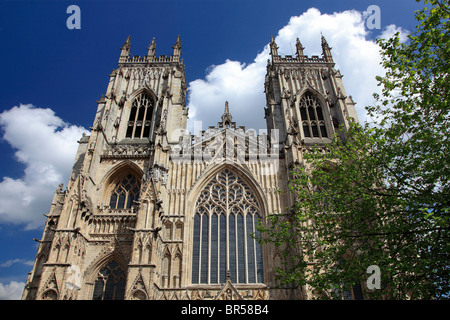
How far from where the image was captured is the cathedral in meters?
16.7

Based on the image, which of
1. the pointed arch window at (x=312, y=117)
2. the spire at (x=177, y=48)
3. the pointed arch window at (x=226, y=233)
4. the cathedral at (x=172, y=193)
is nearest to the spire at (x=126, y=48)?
the cathedral at (x=172, y=193)

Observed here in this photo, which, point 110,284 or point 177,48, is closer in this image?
point 110,284

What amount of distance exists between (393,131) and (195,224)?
512 inches

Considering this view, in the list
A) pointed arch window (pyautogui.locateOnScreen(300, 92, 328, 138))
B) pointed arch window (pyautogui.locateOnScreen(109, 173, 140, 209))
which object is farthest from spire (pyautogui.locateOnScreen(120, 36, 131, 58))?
pointed arch window (pyautogui.locateOnScreen(300, 92, 328, 138))

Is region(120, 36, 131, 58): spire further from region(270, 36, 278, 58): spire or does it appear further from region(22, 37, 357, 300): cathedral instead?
region(270, 36, 278, 58): spire

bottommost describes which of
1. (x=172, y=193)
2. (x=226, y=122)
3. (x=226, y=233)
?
(x=226, y=233)

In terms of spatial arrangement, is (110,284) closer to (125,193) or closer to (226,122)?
(125,193)

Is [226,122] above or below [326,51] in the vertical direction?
below

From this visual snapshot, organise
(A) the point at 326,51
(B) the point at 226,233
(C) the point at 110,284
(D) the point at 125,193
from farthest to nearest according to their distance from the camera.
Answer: (A) the point at 326,51 < (D) the point at 125,193 < (B) the point at 226,233 < (C) the point at 110,284

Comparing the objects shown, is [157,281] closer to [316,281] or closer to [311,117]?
[316,281]

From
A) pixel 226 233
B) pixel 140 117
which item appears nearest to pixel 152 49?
pixel 140 117

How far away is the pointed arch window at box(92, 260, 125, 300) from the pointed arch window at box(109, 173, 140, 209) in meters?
4.27

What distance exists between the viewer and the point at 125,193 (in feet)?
70.3

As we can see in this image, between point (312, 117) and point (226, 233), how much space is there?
13.0 meters
